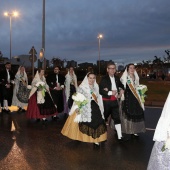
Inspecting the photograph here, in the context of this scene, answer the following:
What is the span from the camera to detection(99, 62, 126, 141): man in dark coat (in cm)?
770

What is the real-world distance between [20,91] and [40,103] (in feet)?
11.0

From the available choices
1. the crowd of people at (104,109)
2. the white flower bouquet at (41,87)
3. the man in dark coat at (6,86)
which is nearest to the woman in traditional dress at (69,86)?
the white flower bouquet at (41,87)

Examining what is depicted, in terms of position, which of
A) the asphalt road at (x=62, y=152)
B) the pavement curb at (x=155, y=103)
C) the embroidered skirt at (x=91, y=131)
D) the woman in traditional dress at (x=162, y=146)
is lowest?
the asphalt road at (x=62, y=152)

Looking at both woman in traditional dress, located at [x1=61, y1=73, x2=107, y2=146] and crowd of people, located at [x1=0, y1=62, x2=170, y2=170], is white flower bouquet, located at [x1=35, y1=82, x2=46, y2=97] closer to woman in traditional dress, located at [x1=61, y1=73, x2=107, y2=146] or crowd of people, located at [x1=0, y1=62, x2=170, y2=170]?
crowd of people, located at [x1=0, y1=62, x2=170, y2=170]

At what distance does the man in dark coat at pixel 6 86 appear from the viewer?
43.9 ft

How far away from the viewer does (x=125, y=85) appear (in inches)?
321

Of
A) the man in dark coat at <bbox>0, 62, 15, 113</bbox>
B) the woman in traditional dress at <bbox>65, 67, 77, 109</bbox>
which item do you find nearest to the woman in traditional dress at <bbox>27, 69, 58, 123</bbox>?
the woman in traditional dress at <bbox>65, 67, 77, 109</bbox>

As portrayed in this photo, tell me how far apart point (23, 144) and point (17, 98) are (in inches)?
254

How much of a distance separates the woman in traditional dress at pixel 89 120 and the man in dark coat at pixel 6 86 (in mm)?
6539

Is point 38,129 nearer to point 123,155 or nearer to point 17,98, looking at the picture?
point 123,155

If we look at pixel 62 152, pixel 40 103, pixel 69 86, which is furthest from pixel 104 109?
pixel 69 86

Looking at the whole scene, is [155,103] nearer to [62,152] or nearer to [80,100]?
[80,100]

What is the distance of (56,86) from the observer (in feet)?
38.8

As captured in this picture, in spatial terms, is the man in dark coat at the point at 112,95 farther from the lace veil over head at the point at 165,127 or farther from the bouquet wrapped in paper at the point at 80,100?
the lace veil over head at the point at 165,127
